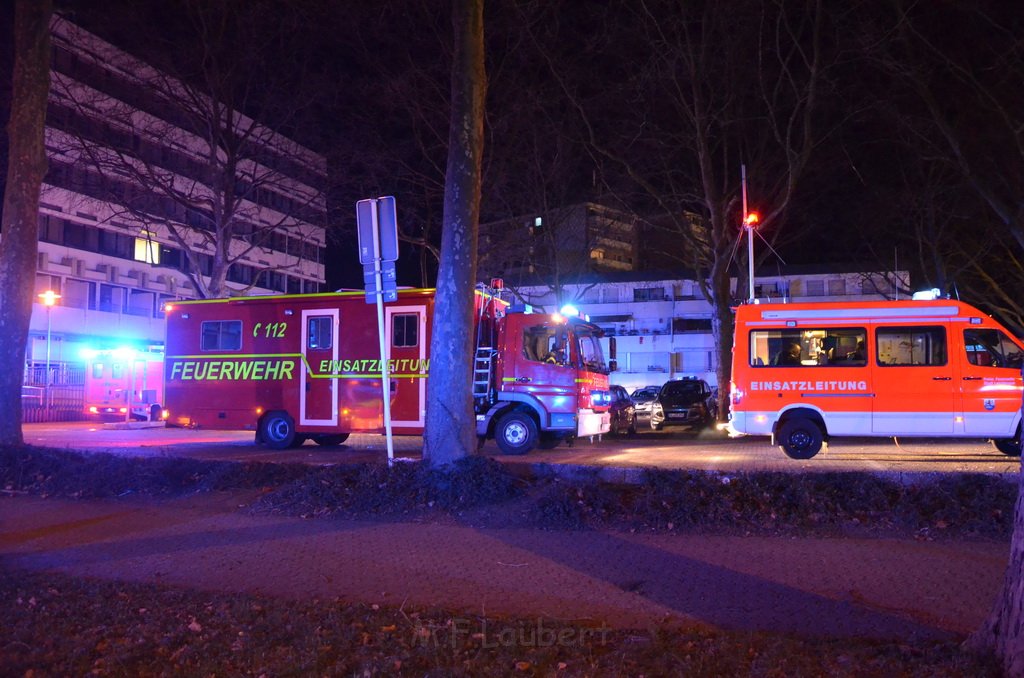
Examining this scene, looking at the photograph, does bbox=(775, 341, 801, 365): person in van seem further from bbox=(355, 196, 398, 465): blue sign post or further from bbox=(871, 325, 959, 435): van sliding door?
bbox=(355, 196, 398, 465): blue sign post

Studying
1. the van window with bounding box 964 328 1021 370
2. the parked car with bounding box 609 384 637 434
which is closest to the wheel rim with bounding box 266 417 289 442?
the parked car with bounding box 609 384 637 434

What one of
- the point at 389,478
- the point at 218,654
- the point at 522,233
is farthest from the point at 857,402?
the point at 522,233

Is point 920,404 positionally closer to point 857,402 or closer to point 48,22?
point 857,402

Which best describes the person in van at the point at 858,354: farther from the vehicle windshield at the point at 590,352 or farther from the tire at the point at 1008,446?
→ the vehicle windshield at the point at 590,352

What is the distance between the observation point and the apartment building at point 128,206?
85.4ft

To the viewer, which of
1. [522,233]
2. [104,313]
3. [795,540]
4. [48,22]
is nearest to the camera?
[795,540]

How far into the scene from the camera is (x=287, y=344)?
55.5 feet

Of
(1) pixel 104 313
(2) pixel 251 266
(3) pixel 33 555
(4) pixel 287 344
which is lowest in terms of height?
(3) pixel 33 555

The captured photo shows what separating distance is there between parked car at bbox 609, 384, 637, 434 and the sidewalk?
15.0 m

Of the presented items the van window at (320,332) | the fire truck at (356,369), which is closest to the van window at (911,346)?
the fire truck at (356,369)

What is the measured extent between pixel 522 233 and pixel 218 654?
2832cm

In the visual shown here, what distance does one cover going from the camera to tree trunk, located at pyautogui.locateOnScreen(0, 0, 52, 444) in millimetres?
13297

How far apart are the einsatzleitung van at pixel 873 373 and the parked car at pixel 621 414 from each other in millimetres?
8236

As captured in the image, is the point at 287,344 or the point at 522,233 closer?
the point at 287,344
